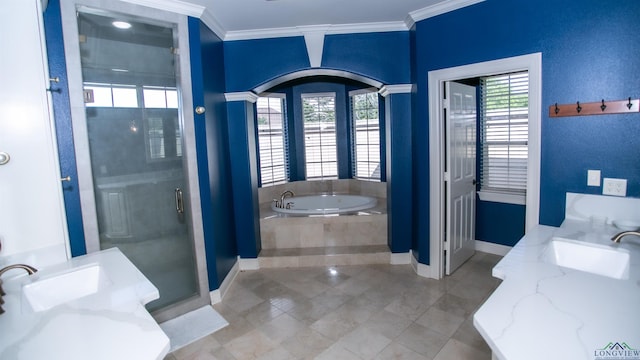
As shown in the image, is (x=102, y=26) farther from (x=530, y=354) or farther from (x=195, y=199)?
(x=530, y=354)

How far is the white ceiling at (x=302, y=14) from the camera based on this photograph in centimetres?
271

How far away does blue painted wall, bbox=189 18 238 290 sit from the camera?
111 inches

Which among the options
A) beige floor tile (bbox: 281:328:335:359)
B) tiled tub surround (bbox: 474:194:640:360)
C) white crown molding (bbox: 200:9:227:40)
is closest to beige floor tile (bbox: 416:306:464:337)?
beige floor tile (bbox: 281:328:335:359)

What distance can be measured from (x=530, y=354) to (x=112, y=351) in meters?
1.22

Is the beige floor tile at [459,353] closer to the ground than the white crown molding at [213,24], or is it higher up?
closer to the ground

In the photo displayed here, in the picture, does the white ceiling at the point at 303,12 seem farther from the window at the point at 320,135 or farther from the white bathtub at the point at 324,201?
the white bathtub at the point at 324,201

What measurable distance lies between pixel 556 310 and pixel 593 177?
4.90 ft

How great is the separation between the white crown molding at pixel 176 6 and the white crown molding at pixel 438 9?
1.88 m

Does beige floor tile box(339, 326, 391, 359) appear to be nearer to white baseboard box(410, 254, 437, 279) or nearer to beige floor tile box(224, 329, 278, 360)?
beige floor tile box(224, 329, 278, 360)

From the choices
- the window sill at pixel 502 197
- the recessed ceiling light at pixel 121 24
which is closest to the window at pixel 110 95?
the recessed ceiling light at pixel 121 24

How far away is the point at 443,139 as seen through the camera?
312 cm

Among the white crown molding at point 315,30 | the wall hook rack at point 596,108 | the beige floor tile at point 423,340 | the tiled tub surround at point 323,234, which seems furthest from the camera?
the tiled tub surround at point 323,234

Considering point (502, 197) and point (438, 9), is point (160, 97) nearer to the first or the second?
point (438, 9)

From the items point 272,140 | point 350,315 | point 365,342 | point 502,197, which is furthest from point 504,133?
point 272,140
